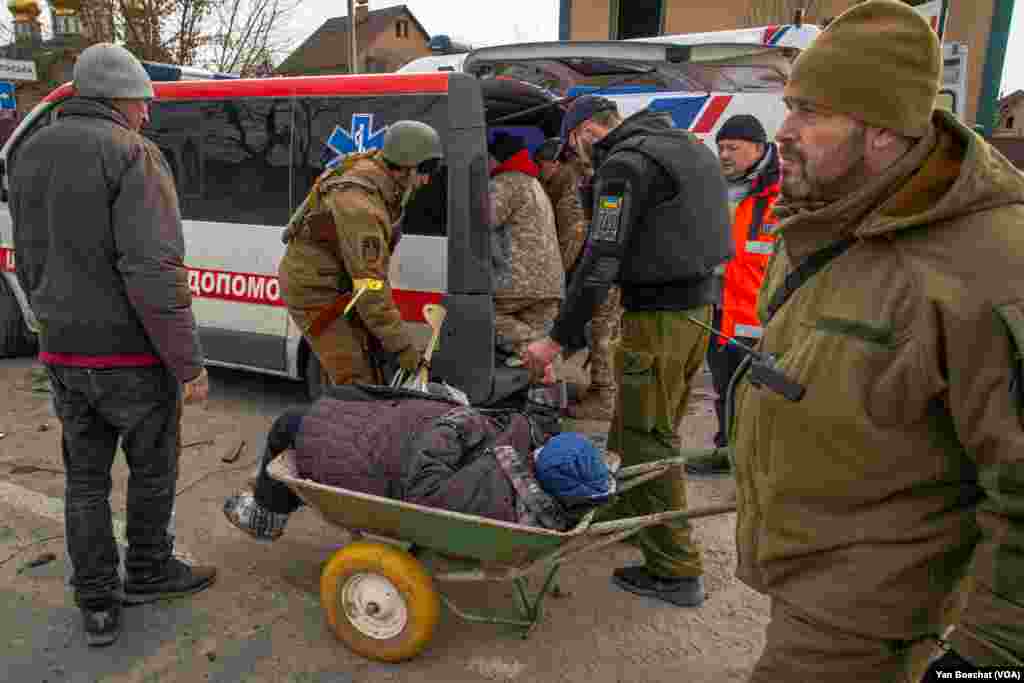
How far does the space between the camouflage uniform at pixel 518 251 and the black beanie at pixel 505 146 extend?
250 millimetres

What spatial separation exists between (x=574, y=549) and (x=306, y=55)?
47.9 meters

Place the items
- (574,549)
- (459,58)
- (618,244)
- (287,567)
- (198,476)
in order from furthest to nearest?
(459,58) < (198,476) < (287,567) < (618,244) < (574,549)

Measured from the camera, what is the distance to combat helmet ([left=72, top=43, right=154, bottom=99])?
256 cm

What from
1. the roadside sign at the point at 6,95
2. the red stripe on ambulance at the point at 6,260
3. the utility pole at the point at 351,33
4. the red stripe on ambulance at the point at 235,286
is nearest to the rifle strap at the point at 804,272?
the red stripe on ambulance at the point at 235,286

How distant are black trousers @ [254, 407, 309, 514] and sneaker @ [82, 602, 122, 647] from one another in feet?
2.07

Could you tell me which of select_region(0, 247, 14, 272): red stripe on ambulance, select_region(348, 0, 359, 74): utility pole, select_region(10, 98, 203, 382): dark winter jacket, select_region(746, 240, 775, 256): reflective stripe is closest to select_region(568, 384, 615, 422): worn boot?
select_region(746, 240, 775, 256): reflective stripe

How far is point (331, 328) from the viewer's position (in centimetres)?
362

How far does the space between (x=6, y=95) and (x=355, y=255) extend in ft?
27.2

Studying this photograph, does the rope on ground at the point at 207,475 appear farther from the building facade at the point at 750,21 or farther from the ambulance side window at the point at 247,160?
the building facade at the point at 750,21

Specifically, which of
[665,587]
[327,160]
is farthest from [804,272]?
[327,160]

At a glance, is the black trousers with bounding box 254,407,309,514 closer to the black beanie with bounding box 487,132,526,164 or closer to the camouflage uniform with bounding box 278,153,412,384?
the camouflage uniform with bounding box 278,153,412,384

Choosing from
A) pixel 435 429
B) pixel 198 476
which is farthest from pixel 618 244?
pixel 198 476

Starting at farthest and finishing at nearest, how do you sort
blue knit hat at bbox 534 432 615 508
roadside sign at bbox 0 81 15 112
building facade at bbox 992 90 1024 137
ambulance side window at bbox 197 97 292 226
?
building facade at bbox 992 90 1024 137 → roadside sign at bbox 0 81 15 112 → ambulance side window at bbox 197 97 292 226 → blue knit hat at bbox 534 432 615 508

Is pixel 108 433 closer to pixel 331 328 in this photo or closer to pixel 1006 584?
pixel 331 328
